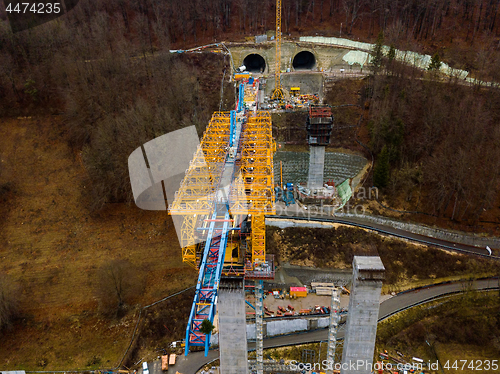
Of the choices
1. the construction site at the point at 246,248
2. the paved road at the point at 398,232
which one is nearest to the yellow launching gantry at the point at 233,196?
the construction site at the point at 246,248

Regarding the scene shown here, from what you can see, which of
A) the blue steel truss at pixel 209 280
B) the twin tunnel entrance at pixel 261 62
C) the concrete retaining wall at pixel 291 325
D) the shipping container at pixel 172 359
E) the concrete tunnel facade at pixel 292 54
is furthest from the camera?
the twin tunnel entrance at pixel 261 62

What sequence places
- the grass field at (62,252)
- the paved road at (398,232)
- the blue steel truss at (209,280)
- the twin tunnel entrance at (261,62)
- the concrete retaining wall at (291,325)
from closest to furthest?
the blue steel truss at (209,280) → the concrete retaining wall at (291,325) → the grass field at (62,252) → the paved road at (398,232) → the twin tunnel entrance at (261,62)

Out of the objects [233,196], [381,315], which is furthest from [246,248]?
[381,315]

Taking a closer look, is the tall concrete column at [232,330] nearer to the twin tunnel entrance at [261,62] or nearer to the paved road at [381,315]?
the paved road at [381,315]

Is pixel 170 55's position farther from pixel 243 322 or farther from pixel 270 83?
pixel 243 322

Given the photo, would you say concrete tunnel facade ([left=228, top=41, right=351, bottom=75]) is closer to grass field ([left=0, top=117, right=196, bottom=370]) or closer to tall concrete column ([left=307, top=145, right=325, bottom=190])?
tall concrete column ([left=307, top=145, right=325, bottom=190])

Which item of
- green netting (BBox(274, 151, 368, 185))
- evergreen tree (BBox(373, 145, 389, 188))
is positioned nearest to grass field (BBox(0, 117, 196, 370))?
green netting (BBox(274, 151, 368, 185))
